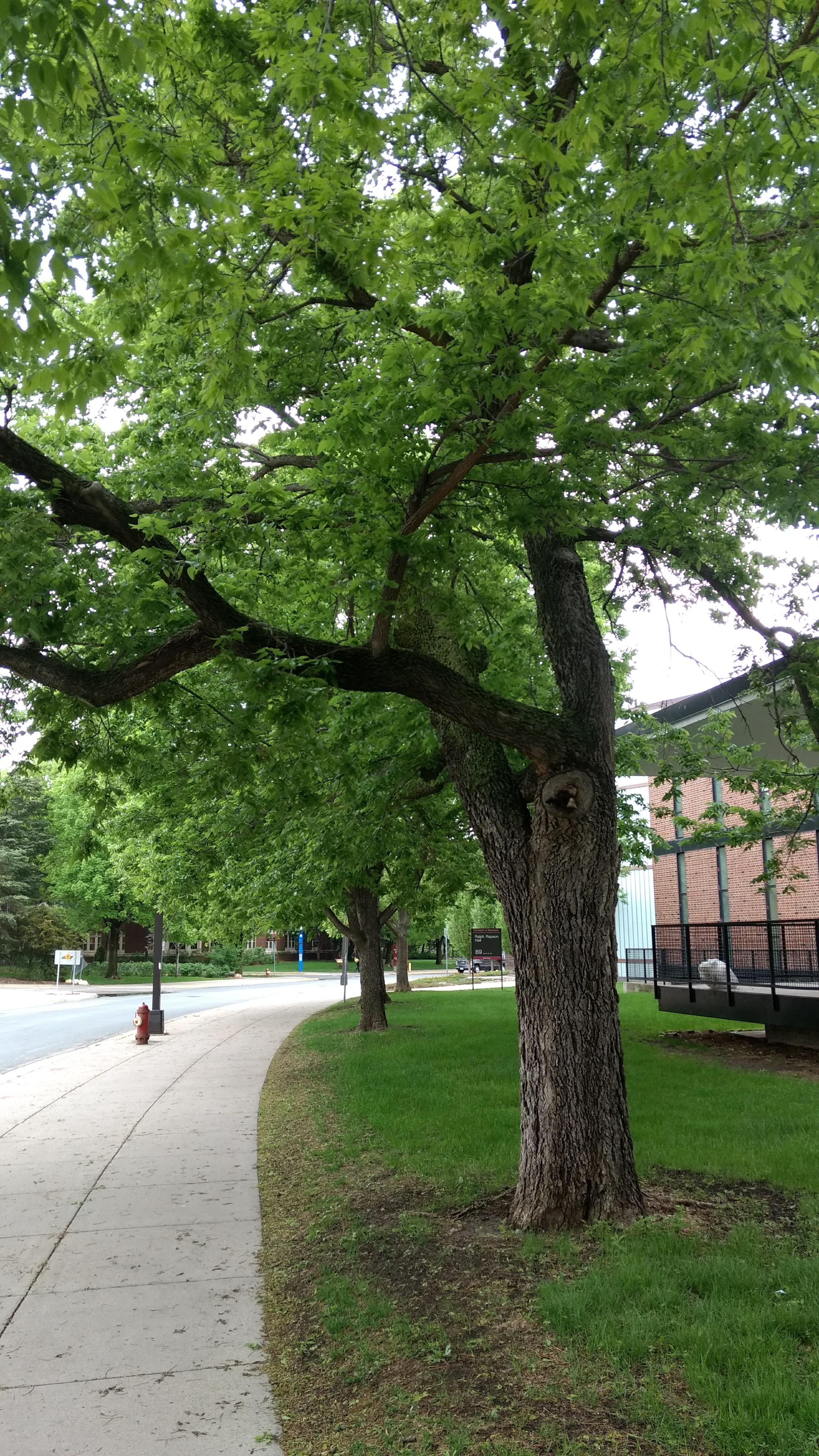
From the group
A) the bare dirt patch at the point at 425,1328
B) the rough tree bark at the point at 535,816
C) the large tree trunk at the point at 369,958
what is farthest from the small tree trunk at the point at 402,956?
the rough tree bark at the point at 535,816

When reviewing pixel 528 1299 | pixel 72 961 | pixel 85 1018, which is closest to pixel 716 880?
pixel 85 1018

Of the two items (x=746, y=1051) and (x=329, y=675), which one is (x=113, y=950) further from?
(x=329, y=675)

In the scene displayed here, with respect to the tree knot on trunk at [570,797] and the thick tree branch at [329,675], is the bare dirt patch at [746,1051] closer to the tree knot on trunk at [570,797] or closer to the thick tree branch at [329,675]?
the tree knot on trunk at [570,797]

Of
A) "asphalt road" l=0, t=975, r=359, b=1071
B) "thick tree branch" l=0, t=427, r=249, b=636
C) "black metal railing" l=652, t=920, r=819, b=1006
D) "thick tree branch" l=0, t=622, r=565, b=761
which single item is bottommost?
→ "asphalt road" l=0, t=975, r=359, b=1071

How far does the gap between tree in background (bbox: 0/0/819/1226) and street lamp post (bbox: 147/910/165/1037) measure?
1423cm

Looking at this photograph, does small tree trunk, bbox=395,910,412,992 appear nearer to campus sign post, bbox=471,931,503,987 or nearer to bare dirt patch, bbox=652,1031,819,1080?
campus sign post, bbox=471,931,503,987

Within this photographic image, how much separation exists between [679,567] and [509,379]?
10.1 feet

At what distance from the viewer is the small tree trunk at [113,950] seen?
4962 centimetres

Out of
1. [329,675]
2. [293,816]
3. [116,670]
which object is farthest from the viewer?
[293,816]

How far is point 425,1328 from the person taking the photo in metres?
4.84

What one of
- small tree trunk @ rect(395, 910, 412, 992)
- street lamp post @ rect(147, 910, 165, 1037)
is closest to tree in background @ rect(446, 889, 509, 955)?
small tree trunk @ rect(395, 910, 412, 992)

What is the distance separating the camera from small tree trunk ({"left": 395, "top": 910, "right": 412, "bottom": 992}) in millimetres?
34594

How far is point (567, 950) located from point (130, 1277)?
3349 mm

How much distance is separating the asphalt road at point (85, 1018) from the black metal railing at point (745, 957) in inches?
468
